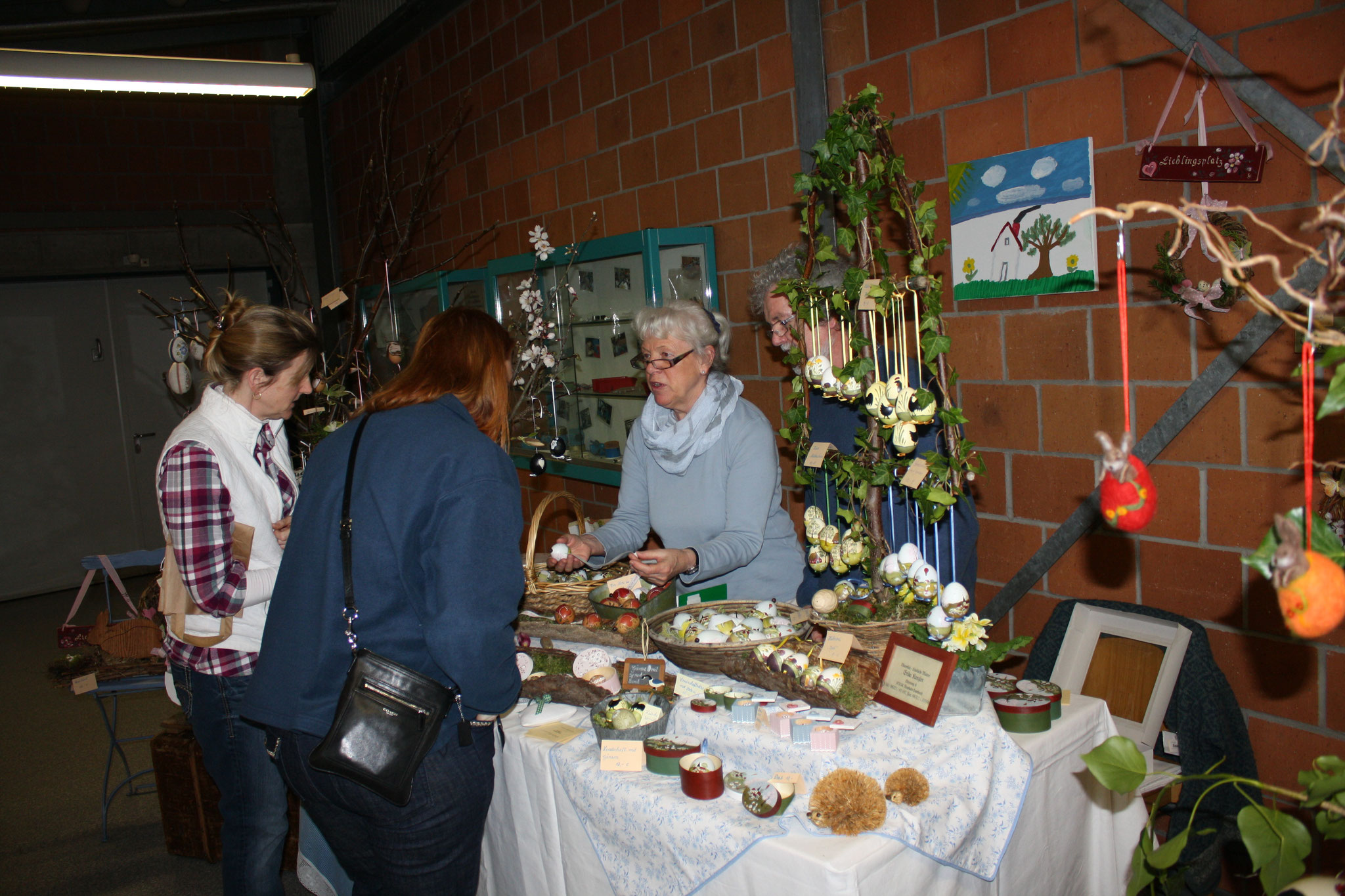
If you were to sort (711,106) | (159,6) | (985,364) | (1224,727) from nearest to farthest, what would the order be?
1. (1224,727)
2. (985,364)
3. (711,106)
4. (159,6)

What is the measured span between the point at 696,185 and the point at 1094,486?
1.83 meters

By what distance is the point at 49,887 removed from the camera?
9.84 ft

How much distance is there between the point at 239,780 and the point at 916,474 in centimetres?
167

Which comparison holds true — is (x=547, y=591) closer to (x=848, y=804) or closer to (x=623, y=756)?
(x=623, y=756)

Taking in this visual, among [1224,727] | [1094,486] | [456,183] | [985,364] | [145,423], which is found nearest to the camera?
[1224,727]

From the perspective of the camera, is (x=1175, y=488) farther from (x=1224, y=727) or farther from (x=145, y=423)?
(x=145, y=423)

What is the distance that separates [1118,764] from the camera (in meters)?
0.99

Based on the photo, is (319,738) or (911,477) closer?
(319,738)

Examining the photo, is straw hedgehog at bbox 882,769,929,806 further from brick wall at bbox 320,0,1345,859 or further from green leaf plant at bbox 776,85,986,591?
brick wall at bbox 320,0,1345,859

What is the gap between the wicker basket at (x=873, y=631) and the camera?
184 cm

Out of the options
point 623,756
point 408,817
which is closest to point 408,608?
point 408,817

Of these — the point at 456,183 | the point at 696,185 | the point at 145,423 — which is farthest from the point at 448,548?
the point at 145,423

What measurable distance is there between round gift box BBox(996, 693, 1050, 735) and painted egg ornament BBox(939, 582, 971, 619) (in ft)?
0.64

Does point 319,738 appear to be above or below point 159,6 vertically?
below
